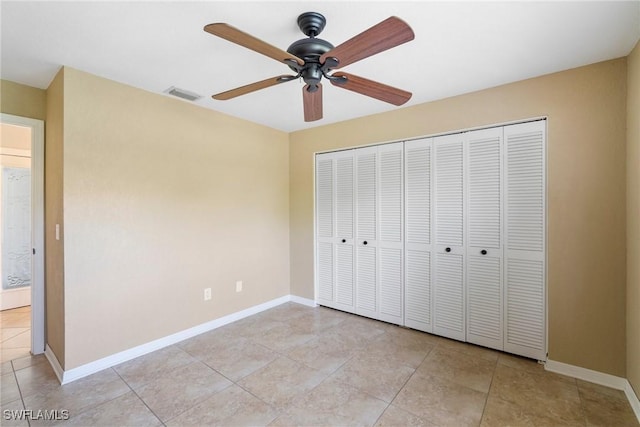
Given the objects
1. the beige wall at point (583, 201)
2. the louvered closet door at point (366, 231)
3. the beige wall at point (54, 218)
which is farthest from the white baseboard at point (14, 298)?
the beige wall at point (583, 201)

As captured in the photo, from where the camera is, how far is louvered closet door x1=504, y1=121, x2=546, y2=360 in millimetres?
2387

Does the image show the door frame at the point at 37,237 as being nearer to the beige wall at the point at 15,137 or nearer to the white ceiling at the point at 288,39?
the white ceiling at the point at 288,39

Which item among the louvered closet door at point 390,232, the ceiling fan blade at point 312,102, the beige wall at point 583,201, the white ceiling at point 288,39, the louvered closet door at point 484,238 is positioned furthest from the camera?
the louvered closet door at point 390,232

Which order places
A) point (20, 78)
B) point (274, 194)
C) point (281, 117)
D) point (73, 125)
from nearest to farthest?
1. point (73, 125)
2. point (20, 78)
3. point (281, 117)
4. point (274, 194)

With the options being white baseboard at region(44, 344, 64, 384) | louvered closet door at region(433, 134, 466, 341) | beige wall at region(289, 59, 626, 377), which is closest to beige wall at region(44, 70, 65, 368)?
white baseboard at region(44, 344, 64, 384)

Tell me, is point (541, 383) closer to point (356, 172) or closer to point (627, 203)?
point (627, 203)

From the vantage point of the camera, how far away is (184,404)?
6.41 feet

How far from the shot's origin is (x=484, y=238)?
2645 millimetres

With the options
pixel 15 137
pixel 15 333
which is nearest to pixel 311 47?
pixel 15 333

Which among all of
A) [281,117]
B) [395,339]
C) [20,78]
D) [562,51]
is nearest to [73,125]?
[20,78]

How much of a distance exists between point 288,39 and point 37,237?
9.07 ft

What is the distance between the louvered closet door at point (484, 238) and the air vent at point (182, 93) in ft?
8.49

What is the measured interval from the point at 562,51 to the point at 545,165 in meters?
0.82

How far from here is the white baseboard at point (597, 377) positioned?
75.7 inches
